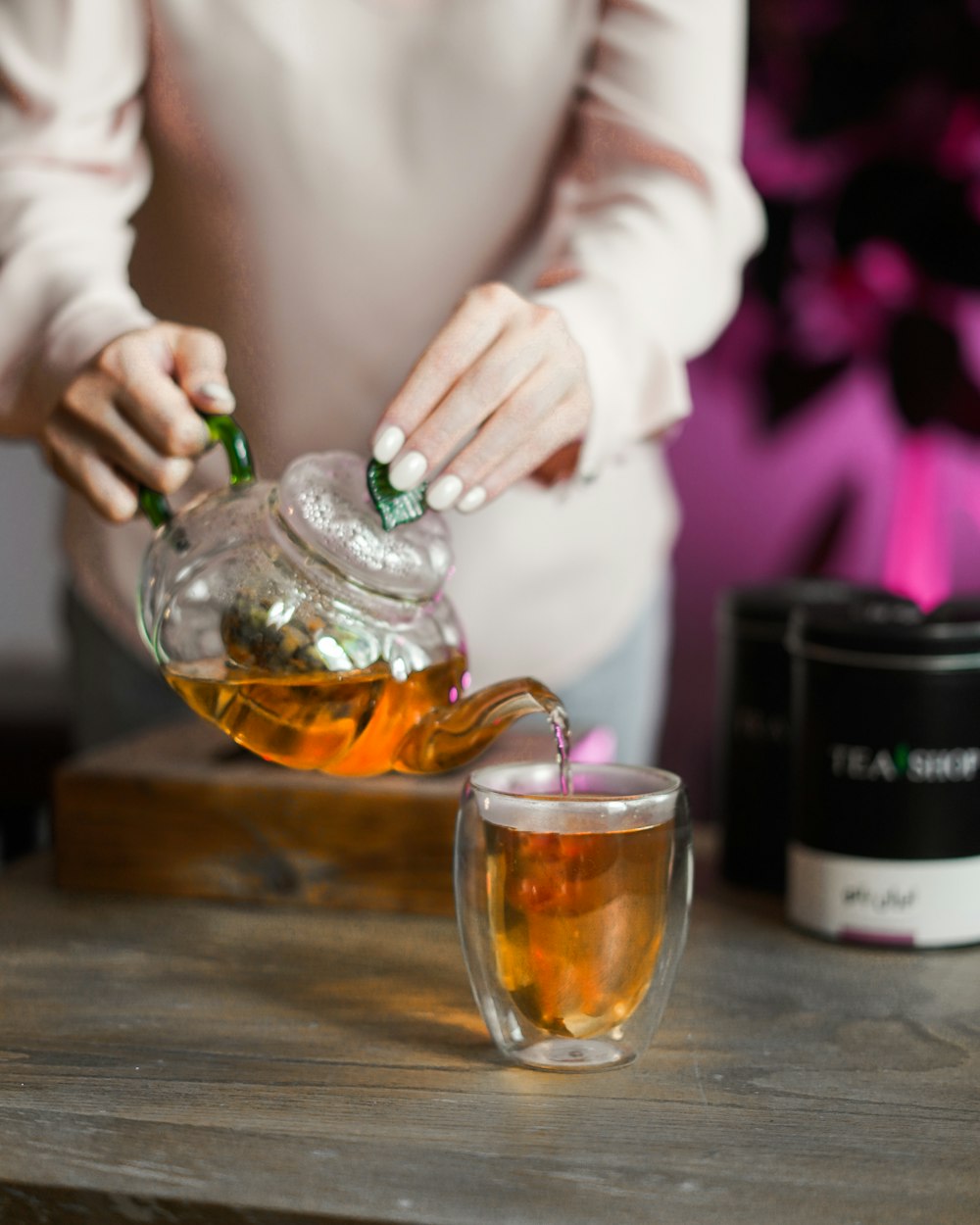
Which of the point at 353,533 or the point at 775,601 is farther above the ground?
the point at 353,533

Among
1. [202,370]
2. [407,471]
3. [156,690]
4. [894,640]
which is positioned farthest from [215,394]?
[156,690]

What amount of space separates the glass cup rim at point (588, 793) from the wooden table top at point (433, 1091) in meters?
0.12

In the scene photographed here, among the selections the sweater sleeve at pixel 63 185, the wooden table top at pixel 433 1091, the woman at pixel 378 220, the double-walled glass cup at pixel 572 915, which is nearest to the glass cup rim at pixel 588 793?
the double-walled glass cup at pixel 572 915

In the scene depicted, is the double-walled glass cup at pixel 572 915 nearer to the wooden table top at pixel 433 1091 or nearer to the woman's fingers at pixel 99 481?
the wooden table top at pixel 433 1091

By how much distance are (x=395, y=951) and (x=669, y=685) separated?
1.19m

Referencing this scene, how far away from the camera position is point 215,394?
2.44ft

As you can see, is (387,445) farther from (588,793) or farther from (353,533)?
(588,793)

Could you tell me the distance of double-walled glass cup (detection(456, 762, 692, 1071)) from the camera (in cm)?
63

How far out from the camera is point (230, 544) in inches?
26.4

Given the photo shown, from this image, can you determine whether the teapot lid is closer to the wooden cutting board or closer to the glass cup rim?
the glass cup rim

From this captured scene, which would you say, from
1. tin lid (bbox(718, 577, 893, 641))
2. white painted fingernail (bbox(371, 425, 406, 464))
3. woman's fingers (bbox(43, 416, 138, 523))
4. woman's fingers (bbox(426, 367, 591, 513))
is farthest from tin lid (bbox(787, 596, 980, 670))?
woman's fingers (bbox(43, 416, 138, 523))

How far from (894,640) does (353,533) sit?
0.33m

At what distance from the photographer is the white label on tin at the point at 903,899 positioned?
0.82 metres

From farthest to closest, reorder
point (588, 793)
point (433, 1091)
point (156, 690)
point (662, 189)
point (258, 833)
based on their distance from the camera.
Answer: point (156, 690) < point (662, 189) < point (258, 833) < point (588, 793) < point (433, 1091)
